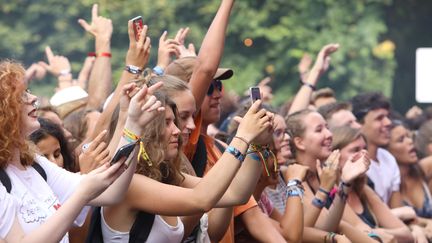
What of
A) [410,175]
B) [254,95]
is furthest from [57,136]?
[410,175]

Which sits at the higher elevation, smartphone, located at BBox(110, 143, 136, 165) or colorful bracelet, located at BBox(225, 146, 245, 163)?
smartphone, located at BBox(110, 143, 136, 165)

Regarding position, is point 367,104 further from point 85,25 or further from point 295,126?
point 85,25

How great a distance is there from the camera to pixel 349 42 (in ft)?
69.9

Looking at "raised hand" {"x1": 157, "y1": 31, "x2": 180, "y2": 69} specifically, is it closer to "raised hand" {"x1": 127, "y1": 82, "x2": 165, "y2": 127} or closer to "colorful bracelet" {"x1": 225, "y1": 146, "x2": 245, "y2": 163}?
"colorful bracelet" {"x1": 225, "y1": 146, "x2": 245, "y2": 163}

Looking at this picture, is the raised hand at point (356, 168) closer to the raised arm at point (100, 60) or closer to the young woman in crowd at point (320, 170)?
the young woman in crowd at point (320, 170)

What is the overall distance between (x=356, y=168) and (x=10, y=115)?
3.41m

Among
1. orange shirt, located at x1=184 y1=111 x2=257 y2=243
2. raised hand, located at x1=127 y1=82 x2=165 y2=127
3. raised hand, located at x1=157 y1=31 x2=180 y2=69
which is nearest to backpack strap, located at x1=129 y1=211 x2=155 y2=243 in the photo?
raised hand, located at x1=127 y1=82 x2=165 y2=127

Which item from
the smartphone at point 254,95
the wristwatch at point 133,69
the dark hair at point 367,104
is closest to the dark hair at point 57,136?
the wristwatch at point 133,69

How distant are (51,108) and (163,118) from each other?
2147mm

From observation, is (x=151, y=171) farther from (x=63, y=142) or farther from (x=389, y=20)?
(x=389, y=20)

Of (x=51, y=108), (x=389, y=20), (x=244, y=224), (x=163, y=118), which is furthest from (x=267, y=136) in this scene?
(x=389, y=20)

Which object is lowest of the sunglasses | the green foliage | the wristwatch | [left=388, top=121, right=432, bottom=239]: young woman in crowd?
the green foliage

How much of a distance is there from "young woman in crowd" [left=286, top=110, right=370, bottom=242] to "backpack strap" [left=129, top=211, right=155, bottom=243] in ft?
7.53

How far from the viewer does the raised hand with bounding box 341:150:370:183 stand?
766 cm
